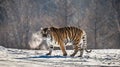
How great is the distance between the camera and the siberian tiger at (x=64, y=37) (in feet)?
33.8

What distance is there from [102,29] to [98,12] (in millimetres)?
706

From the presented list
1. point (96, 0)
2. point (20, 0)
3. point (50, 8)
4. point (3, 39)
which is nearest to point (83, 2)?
point (96, 0)

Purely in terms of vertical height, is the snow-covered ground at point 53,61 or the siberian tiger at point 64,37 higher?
the siberian tiger at point 64,37

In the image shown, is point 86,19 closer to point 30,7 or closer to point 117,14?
point 117,14

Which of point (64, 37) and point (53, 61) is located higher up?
point (64, 37)

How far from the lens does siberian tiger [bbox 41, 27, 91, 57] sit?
10297 millimetres

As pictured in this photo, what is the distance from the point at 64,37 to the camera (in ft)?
34.4

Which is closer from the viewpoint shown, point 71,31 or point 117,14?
point 71,31

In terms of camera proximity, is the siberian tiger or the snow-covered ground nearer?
the snow-covered ground

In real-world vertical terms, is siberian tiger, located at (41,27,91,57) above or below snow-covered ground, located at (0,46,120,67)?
above

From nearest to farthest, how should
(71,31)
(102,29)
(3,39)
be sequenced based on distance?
(71,31) < (3,39) < (102,29)

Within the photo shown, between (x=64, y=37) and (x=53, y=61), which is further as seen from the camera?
(x=64, y=37)

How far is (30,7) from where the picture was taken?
1373cm

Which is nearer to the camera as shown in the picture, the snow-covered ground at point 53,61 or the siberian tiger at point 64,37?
the snow-covered ground at point 53,61
